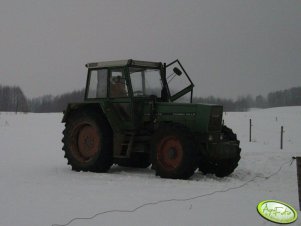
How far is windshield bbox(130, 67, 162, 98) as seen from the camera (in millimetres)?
10711

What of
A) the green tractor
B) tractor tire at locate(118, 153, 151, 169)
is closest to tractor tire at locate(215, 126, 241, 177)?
the green tractor

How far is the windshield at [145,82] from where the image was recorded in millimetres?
10711

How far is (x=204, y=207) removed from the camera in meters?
6.36

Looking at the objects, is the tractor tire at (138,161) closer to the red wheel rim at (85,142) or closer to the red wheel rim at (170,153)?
the red wheel rim at (85,142)

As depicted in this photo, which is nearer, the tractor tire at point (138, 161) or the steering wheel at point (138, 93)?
the steering wheel at point (138, 93)

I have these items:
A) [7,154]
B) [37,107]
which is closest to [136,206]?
[7,154]

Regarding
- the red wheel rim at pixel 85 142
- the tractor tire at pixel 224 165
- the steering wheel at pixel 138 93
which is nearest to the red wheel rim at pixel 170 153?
the tractor tire at pixel 224 165

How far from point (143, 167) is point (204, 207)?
534 cm

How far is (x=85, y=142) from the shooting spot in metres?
11.1

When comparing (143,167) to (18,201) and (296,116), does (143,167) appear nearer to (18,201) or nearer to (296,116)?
(18,201)

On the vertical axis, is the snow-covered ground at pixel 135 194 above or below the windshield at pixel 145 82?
below

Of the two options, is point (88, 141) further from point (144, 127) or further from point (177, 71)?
point (177, 71)

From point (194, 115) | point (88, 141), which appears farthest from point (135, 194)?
point (88, 141)

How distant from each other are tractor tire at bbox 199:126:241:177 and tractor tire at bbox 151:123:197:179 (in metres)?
1.12
